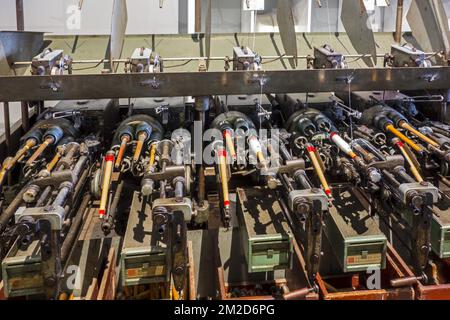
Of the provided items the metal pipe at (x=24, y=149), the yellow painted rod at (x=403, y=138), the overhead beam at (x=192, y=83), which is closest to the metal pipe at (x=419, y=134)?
the yellow painted rod at (x=403, y=138)

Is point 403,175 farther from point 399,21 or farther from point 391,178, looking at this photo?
point 399,21

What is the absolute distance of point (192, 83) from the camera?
61.2 inches

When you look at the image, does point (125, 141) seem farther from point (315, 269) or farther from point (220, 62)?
point (220, 62)

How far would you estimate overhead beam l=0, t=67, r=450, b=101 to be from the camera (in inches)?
59.8

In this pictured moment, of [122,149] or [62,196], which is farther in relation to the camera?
[122,149]

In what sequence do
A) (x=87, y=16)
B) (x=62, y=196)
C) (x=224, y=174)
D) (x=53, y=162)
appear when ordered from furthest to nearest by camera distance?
(x=87, y=16), (x=53, y=162), (x=224, y=174), (x=62, y=196)

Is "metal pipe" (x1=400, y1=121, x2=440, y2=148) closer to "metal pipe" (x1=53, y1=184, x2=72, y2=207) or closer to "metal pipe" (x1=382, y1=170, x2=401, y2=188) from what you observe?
"metal pipe" (x1=382, y1=170, x2=401, y2=188)

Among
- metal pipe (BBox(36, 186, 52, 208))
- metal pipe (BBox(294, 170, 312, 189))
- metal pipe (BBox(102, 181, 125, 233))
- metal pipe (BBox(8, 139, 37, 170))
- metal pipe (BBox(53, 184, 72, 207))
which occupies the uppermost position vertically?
metal pipe (BBox(8, 139, 37, 170))

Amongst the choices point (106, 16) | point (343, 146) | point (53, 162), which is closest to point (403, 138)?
point (343, 146)

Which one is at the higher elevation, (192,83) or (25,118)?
(192,83)

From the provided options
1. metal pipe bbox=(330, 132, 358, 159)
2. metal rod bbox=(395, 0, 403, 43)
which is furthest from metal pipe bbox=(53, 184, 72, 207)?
metal rod bbox=(395, 0, 403, 43)

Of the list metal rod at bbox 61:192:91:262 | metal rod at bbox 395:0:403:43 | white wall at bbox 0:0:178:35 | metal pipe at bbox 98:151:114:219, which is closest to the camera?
metal pipe at bbox 98:151:114:219

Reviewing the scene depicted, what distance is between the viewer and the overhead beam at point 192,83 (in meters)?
1.52
